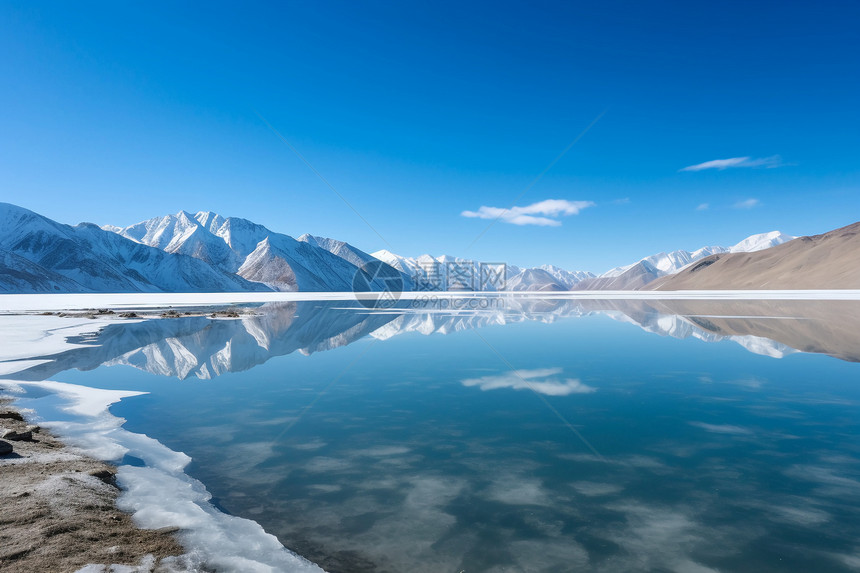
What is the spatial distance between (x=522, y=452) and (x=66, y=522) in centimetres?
684

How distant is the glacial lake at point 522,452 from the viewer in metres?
5.59

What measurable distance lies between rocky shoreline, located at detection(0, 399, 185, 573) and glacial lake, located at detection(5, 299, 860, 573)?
3.77 feet

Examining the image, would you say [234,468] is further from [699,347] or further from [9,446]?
[699,347]

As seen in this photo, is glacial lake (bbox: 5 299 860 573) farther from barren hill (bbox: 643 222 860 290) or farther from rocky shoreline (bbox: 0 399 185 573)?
barren hill (bbox: 643 222 860 290)

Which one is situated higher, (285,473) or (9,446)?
(9,446)

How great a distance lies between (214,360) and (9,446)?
1191 centimetres

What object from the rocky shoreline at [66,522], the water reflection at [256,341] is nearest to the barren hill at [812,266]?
the water reflection at [256,341]

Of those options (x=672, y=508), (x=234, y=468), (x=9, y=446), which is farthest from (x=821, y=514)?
(x=9, y=446)

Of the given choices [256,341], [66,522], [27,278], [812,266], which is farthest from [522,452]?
[812,266]

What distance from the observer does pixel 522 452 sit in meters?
8.69

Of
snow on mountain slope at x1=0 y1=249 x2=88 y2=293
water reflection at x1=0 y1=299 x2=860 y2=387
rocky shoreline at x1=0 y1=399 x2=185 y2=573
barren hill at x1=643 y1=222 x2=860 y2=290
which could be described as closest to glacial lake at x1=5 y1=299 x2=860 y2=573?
water reflection at x1=0 y1=299 x2=860 y2=387

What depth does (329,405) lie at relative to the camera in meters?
12.3

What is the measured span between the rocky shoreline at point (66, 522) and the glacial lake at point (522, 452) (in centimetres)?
115

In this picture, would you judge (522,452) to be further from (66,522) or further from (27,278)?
(27,278)
